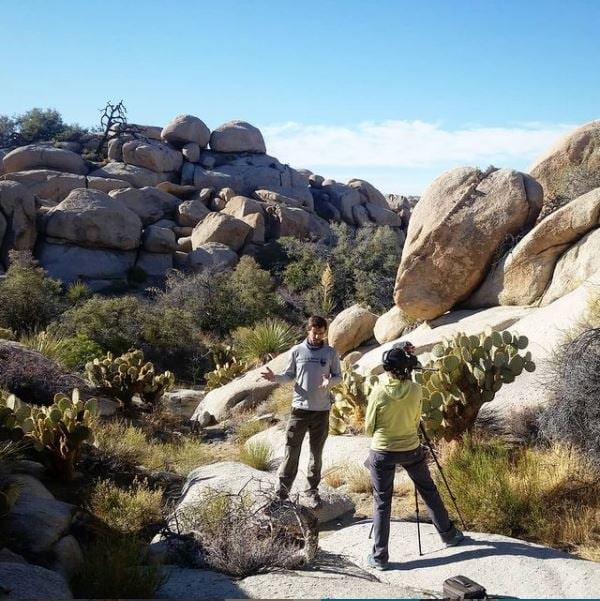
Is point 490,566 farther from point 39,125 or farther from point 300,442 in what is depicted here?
point 39,125

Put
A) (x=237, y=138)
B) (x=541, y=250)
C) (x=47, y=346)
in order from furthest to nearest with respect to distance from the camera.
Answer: (x=237, y=138), (x=47, y=346), (x=541, y=250)

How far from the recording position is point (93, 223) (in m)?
29.4

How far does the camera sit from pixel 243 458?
9.55 metres

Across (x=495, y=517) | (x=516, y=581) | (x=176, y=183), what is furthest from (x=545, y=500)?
(x=176, y=183)

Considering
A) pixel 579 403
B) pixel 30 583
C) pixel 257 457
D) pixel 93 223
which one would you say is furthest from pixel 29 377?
pixel 93 223

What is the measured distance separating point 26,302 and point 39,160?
75.6 feet

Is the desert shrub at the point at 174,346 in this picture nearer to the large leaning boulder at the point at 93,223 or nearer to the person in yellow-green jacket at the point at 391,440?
the large leaning boulder at the point at 93,223

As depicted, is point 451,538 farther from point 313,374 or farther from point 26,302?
point 26,302

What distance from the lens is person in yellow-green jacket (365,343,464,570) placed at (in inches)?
222

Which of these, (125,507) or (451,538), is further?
(125,507)

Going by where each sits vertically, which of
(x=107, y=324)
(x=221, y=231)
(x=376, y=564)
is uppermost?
(x=221, y=231)

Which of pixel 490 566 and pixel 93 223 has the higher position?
pixel 93 223

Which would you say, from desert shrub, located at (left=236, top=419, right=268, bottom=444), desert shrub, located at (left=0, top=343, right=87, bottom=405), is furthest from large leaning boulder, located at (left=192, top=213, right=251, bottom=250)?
desert shrub, located at (left=0, top=343, right=87, bottom=405)

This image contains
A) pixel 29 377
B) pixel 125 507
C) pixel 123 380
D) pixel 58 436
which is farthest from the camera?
pixel 123 380
